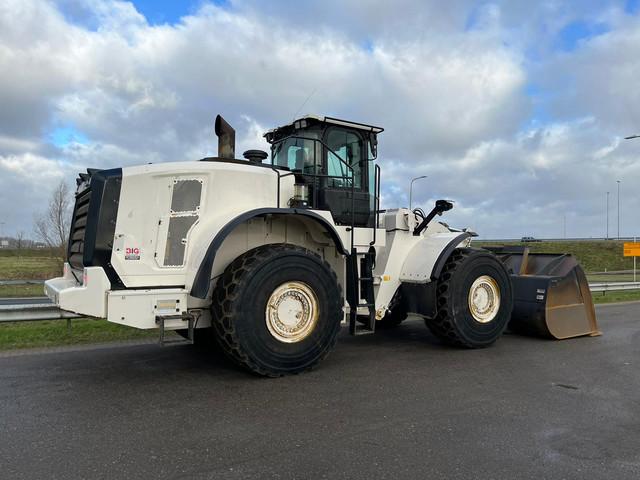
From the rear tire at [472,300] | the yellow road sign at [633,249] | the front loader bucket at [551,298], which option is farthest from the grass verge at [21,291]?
the yellow road sign at [633,249]

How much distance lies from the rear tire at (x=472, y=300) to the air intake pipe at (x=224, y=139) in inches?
128

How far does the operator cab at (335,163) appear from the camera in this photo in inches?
260

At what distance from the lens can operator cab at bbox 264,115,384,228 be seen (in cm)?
661

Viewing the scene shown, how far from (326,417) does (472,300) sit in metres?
3.58

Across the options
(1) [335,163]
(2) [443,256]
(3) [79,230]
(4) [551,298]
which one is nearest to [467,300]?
(2) [443,256]

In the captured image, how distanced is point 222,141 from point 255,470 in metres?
4.04

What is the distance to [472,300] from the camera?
717 cm

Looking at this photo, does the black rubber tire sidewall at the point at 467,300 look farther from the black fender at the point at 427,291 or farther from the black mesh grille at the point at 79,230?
the black mesh grille at the point at 79,230

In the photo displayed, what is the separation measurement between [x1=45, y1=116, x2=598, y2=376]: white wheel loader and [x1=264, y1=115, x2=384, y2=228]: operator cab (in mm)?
18

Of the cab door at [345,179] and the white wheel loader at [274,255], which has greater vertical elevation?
the cab door at [345,179]

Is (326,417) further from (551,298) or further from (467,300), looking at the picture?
(551,298)

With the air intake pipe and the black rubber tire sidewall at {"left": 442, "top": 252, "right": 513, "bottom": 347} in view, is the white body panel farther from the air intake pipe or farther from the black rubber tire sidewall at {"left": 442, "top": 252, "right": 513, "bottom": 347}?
the black rubber tire sidewall at {"left": 442, "top": 252, "right": 513, "bottom": 347}

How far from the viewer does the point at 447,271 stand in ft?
23.1

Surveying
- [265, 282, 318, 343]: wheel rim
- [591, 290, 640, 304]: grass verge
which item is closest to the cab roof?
[265, 282, 318, 343]: wheel rim
